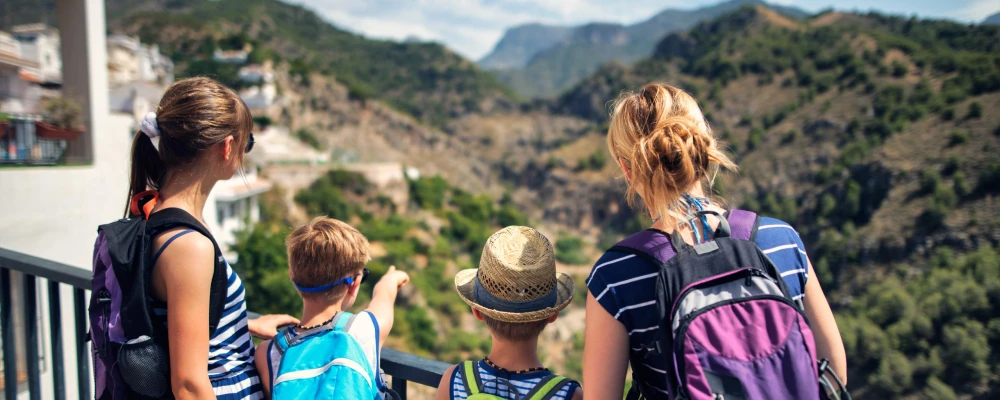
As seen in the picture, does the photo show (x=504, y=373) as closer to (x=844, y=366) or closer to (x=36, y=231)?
(x=844, y=366)

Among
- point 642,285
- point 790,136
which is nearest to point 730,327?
point 642,285

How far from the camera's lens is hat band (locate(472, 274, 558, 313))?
1587 millimetres

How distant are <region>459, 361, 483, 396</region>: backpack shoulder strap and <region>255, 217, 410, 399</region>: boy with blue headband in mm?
272

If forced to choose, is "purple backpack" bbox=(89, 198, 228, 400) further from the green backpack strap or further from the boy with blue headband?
the green backpack strap

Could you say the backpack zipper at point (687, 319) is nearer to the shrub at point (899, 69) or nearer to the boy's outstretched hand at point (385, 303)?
the boy's outstretched hand at point (385, 303)

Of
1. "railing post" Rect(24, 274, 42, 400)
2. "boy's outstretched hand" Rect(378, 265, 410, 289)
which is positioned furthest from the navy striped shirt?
"railing post" Rect(24, 274, 42, 400)

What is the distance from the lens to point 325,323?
1.77m

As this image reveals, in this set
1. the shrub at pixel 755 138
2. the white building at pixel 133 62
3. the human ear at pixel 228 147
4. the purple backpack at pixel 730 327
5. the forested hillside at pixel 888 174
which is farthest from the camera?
the shrub at pixel 755 138

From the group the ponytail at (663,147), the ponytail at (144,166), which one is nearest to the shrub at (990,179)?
the ponytail at (663,147)

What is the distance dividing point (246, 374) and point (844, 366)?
1.71 m

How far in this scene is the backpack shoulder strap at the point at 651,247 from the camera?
134 cm

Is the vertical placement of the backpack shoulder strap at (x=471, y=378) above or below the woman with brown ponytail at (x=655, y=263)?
below

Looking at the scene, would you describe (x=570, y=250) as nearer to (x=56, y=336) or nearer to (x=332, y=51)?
(x=56, y=336)

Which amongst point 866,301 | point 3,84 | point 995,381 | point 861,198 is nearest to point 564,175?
point 861,198
